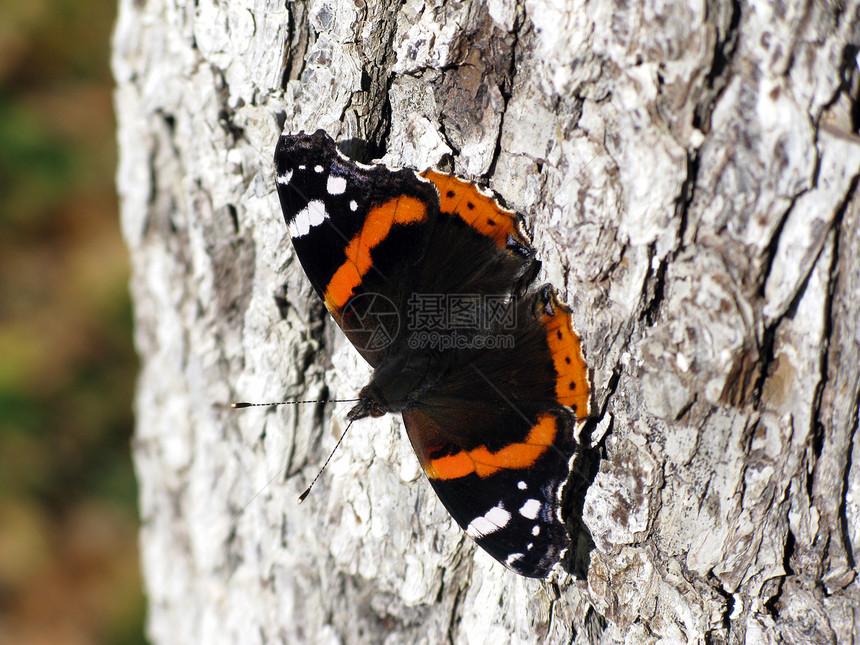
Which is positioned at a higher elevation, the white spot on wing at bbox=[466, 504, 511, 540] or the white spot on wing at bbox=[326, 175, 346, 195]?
the white spot on wing at bbox=[326, 175, 346, 195]

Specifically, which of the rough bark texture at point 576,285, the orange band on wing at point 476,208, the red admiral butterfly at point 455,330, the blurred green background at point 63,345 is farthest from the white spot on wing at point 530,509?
the blurred green background at point 63,345

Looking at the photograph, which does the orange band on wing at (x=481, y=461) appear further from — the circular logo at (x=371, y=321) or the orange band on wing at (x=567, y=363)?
the circular logo at (x=371, y=321)

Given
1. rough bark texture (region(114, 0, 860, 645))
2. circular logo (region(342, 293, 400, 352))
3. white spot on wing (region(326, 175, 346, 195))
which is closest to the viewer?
rough bark texture (region(114, 0, 860, 645))

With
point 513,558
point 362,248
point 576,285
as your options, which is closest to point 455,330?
point 362,248

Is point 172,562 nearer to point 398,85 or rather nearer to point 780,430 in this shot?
point 398,85

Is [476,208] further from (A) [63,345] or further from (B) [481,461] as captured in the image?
(A) [63,345]

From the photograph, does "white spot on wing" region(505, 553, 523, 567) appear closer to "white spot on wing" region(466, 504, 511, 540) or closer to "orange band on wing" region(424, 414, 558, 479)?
"white spot on wing" region(466, 504, 511, 540)

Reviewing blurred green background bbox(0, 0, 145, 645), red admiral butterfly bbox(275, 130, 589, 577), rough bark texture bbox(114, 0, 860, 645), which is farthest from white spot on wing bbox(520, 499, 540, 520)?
blurred green background bbox(0, 0, 145, 645)
